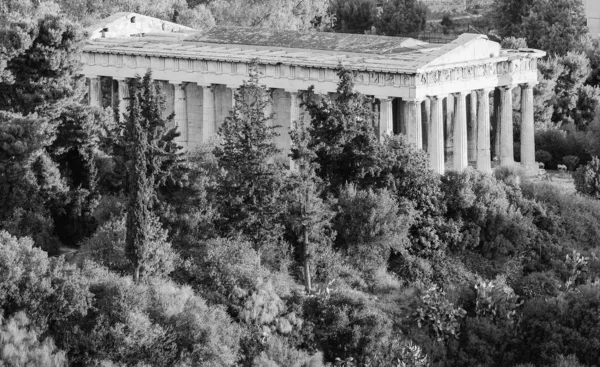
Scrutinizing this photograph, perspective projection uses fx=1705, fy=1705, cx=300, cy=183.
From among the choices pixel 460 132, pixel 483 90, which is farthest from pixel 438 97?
pixel 483 90

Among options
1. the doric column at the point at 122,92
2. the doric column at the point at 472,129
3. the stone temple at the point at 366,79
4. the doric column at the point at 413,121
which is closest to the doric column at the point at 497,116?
the stone temple at the point at 366,79

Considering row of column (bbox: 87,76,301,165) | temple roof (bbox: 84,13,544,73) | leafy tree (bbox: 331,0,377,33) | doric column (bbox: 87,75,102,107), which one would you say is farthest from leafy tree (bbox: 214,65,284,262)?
leafy tree (bbox: 331,0,377,33)

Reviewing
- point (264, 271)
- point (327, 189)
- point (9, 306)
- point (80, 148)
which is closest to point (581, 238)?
point (327, 189)

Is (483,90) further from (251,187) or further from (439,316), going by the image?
(439,316)

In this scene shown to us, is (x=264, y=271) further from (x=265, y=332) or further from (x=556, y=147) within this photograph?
(x=556, y=147)

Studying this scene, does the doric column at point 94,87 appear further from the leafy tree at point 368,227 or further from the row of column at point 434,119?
the leafy tree at point 368,227

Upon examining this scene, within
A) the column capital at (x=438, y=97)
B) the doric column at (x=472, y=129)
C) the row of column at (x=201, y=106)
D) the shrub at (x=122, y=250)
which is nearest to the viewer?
the shrub at (x=122, y=250)
